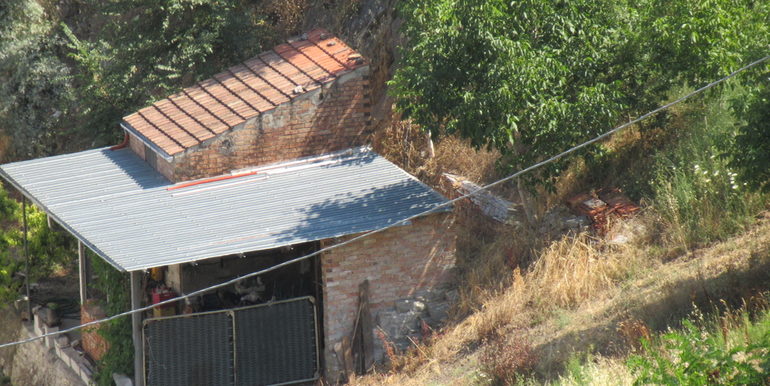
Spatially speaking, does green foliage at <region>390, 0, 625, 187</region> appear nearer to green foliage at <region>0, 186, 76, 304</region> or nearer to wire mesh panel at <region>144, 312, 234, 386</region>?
wire mesh panel at <region>144, 312, 234, 386</region>

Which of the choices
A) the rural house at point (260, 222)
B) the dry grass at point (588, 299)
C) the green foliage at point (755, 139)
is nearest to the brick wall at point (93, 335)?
the rural house at point (260, 222)

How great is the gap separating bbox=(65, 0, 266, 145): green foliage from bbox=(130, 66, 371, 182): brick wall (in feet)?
8.82

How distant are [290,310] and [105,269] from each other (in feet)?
9.13

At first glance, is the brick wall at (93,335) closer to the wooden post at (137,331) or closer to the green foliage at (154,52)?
the wooden post at (137,331)

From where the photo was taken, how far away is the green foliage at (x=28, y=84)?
2012 cm

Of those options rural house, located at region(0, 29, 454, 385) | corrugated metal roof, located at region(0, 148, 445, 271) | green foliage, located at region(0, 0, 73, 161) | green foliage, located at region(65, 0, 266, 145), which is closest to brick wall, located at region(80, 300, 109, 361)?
rural house, located at region(0, 29, 454, 385)

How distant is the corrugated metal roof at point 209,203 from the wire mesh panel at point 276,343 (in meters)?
1.19

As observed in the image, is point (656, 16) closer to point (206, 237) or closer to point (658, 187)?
point (658, 187)

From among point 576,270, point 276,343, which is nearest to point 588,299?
point 576,270

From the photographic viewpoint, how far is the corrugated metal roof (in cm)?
Result: 1131

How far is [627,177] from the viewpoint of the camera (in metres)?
13.6

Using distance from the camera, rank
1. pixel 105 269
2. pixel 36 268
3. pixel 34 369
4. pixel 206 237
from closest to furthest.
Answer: pixel 206 237
pixel 105 269
pixel 34 369
pixel 36 268

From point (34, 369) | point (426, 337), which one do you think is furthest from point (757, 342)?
point (34, 369)

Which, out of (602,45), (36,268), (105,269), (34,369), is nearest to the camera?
(602,45)
